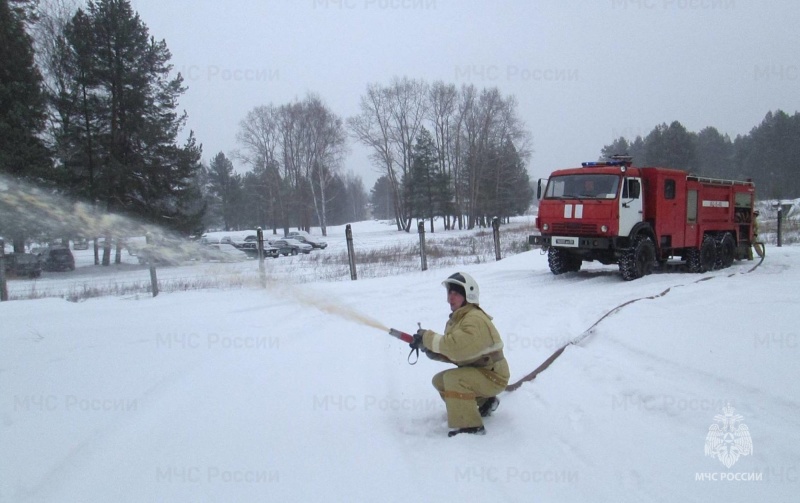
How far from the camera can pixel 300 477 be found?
3.55m

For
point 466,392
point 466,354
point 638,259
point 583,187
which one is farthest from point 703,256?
point 466,354

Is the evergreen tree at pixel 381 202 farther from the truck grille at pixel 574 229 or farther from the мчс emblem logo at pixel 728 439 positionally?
the мчс emblem logo at pixel 728 439

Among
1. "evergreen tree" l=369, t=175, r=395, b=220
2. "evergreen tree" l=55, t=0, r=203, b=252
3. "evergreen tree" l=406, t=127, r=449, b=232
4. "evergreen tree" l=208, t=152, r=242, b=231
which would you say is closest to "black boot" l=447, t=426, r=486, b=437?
"evergreen tree" l=55, t=0, r=203, b=252

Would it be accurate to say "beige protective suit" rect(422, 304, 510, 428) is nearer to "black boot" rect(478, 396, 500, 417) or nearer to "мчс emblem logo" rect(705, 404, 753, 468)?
"black boot" rect(478, 396, 500, 417)

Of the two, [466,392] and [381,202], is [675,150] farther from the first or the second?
[381,202]

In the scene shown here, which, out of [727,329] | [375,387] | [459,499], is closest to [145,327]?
[375,387]

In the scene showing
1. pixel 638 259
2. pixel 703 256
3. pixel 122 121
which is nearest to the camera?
pixel 638 259

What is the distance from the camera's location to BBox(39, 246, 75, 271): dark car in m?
24.9

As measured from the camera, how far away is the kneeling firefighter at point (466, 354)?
12.8 ft

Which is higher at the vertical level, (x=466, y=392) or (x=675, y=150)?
(x=675, y=150)

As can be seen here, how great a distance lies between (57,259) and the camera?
989 inches

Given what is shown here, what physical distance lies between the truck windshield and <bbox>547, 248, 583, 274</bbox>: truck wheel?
64.8 inches

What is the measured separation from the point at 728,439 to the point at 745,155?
277ft

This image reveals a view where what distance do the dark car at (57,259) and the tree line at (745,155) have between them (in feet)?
135
